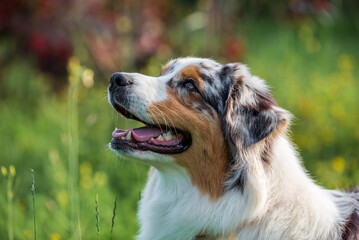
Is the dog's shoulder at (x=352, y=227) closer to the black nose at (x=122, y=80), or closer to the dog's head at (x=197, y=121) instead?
the dog's head at (x=197, y=121)

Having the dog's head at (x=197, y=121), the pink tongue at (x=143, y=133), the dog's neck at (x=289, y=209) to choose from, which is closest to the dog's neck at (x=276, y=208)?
the dog's neck at (x=289, y=209)

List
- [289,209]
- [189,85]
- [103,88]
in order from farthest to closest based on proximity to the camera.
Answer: [103,88], [189,85], [289,209]

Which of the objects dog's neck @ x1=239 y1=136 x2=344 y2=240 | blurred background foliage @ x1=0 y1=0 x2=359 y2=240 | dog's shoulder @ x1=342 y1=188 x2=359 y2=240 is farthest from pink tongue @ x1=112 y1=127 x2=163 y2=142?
dog's shoulder @ x1=342 y1=188 x2=359 y2=240

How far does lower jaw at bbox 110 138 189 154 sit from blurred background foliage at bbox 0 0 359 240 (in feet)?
3.90

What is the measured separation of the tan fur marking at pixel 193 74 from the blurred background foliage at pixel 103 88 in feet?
4.74

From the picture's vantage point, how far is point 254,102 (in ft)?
10.4

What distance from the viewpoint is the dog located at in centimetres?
309

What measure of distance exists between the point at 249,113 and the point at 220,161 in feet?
1.18

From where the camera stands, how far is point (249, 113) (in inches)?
123

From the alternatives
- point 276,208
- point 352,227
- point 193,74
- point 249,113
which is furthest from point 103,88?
point 352,227

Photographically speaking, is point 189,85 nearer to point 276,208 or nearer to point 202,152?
point 202,152

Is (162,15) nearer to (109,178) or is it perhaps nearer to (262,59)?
(262,59)

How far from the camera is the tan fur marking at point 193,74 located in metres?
3.39

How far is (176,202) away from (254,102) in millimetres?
824
